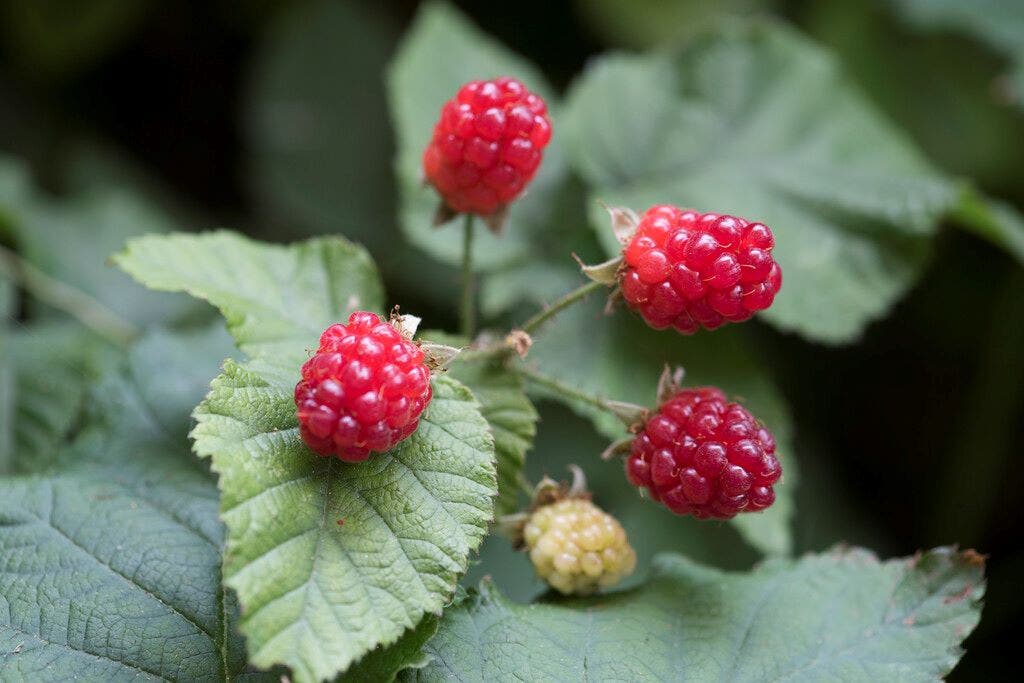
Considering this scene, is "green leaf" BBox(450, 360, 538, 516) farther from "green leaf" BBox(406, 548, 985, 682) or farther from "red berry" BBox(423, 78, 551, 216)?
"red berry" BBox(423, 78, 551, 216)

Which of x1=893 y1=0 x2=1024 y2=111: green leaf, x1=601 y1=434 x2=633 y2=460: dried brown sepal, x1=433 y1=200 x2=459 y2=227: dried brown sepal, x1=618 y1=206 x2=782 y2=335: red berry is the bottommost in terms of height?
x1=601 y1=434 x2=633 y2=460: dried brown sepal

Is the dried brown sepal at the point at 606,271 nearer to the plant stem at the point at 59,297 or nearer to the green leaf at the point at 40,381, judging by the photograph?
the green leaf at the point at 40,381

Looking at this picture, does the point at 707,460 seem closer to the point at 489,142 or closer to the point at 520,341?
the point at 520,341

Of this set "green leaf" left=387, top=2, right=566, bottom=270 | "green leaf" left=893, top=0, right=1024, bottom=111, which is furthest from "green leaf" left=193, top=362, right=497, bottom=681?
"green leaf" left=893, top=0, right=1024, bottom=111

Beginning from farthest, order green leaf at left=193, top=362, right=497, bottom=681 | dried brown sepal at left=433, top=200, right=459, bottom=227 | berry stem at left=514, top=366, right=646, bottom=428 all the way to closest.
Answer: dried brown sepal at left=433, top=200, right=459, bottom=227
berry stem at left=514, top=366, right=646, bottom=428
green leaf at left=193, top=362, right=497, bottom=681

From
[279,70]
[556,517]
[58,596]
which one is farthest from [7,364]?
[279,70]

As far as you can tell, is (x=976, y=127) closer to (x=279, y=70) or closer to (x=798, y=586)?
(x=798, y=586)
